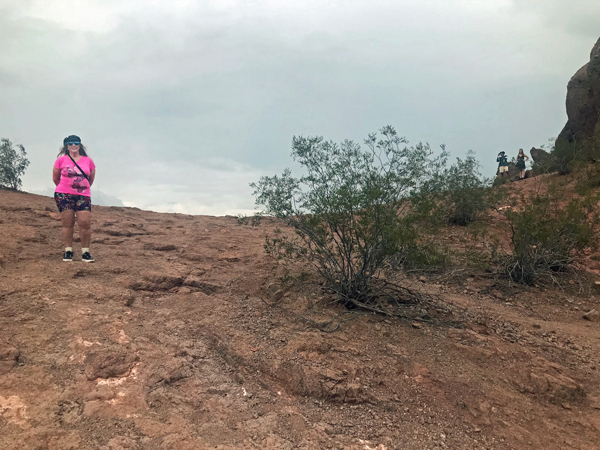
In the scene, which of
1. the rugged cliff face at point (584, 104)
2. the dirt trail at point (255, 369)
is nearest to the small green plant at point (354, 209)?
the dirt trail at point (255, 369)

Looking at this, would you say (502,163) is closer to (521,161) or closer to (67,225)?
(521,161)

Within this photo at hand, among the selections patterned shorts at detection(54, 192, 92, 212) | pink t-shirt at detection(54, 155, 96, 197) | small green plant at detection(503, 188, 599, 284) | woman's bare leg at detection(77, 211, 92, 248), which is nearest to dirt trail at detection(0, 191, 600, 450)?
woman's bare leg at detection(77, 211, 92, 248)

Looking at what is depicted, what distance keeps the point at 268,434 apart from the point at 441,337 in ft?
7.49

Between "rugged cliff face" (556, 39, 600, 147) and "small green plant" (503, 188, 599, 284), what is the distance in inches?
247

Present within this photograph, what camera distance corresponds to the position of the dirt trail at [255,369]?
8.09 ft

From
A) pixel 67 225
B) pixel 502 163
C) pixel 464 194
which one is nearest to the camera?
pixel 67 225

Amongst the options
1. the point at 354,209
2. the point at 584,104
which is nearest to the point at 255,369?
the point at 354,209

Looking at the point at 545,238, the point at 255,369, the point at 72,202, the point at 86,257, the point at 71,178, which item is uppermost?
the point at 71,178

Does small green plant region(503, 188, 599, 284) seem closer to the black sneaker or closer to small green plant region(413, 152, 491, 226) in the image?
small green plant region(413, 152, 491, 226)

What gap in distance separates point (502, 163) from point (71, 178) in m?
14.5

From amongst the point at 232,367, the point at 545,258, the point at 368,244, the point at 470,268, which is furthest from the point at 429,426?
the point at 545,258

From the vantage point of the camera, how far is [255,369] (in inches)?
131

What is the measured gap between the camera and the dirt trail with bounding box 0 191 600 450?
2465mm

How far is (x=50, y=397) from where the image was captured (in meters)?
2.46
